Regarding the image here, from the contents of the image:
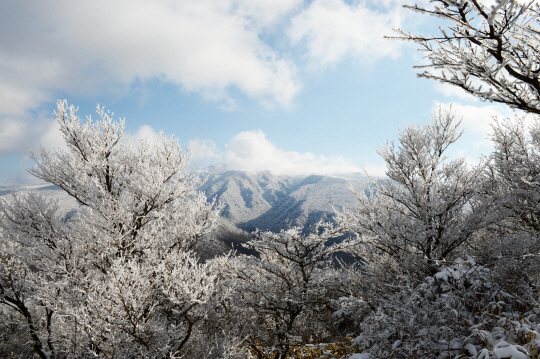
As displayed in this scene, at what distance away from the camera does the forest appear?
10.4 feet

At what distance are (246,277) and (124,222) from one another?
13.6 feet

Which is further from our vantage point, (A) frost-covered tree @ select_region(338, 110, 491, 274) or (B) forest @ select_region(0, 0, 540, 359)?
(A) frost-covered tree @ select_region(338, 110, 491, 274)

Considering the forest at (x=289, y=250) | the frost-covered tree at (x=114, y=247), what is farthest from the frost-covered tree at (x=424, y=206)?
the frost-covered tree at (x=114, y=247)

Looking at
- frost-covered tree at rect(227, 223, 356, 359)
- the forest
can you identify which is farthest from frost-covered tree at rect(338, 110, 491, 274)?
frost-covered tree at rect(227, 223, 356, 359)

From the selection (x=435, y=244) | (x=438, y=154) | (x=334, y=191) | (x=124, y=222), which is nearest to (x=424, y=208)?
(x=435, y=244)

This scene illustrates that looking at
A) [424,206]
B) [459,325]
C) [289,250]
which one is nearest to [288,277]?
[289,250]

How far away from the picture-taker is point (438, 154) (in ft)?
23.4

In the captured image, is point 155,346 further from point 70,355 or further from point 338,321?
point 338,321

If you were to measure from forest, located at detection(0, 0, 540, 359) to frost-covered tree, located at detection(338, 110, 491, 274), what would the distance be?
0.16ft

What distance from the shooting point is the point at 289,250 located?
520 cm

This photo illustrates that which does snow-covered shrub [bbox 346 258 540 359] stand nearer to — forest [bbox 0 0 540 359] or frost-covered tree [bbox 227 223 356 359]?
forest [bbox 0 0 540 359]

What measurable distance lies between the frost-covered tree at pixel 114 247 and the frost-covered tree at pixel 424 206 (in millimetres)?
5513

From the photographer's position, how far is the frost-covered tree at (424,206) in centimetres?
615

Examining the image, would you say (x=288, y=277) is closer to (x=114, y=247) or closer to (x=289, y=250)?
(x=289, y=250)
